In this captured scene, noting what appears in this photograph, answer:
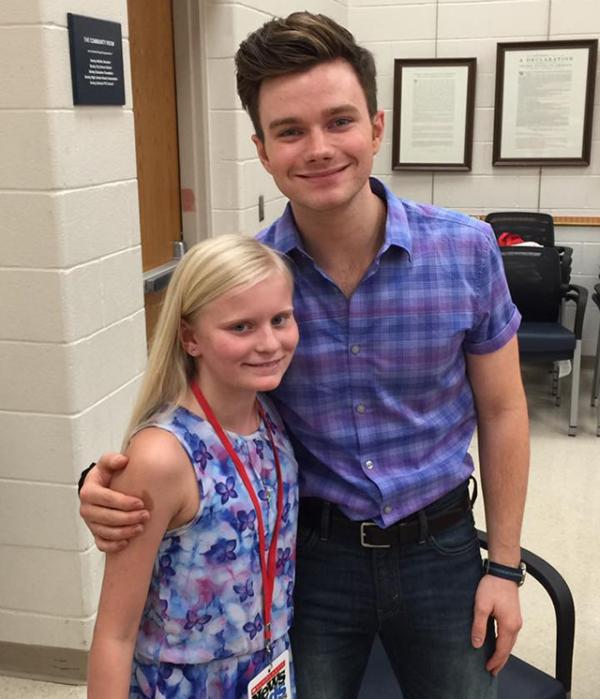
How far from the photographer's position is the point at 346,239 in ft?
4.31

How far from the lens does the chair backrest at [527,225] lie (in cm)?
501

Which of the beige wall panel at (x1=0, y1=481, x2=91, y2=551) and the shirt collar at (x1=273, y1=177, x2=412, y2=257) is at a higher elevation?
the shirt collar at (x1=273, y1=177, x2=412, y2=257)

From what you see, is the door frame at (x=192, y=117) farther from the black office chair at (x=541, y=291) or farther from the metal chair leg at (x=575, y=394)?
the metal chair leg at (x=575, y=394)

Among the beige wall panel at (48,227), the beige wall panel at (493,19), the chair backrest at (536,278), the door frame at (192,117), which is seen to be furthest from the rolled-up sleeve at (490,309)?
the beige wall panel at (493,19)

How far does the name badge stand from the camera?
50.0 inches

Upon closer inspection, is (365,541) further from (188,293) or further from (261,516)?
(188,293)

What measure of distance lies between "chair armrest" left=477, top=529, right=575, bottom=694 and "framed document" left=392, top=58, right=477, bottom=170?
402cm

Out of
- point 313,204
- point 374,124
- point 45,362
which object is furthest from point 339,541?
point 45,362

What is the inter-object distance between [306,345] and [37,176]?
1156 millimetres

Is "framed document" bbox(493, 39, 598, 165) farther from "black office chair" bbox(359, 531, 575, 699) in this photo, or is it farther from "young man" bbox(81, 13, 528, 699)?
"young man" bbox(81, 13, 528, 699)

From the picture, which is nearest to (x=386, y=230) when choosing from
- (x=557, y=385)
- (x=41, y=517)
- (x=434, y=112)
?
(x=41, y=517)

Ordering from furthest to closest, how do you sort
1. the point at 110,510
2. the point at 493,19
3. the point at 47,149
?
the point at 493,19
the point at 47,149
the point at 110,510

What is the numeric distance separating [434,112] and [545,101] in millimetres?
690

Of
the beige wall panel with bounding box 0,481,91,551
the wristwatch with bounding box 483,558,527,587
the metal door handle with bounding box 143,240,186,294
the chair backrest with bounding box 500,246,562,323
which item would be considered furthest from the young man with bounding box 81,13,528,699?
the chair backrest with bounding box 500,246,562,323
